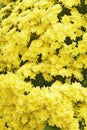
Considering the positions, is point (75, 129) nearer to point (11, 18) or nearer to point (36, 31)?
point (36, 31)

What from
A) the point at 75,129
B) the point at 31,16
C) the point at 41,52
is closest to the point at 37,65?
the point at 41,52

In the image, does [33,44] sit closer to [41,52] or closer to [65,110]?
[41,52]

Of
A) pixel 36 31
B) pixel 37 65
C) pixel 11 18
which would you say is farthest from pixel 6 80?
pixel 11 18

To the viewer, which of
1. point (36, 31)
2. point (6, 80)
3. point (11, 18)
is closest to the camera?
point (6, 80)

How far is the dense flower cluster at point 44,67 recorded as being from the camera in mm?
4094

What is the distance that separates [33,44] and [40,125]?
41.9 inches

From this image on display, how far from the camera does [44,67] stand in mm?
4621

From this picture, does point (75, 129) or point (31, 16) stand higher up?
point (31, 16)

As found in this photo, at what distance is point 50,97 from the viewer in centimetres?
402

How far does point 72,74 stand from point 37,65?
426 mm

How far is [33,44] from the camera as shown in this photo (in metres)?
4.76

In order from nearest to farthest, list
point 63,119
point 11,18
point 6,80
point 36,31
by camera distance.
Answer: point 63,119
point 6,80
point 36,31
point 11,18

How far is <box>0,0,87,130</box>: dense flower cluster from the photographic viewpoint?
13.4 ft

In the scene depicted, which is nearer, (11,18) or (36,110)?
(36,110)
